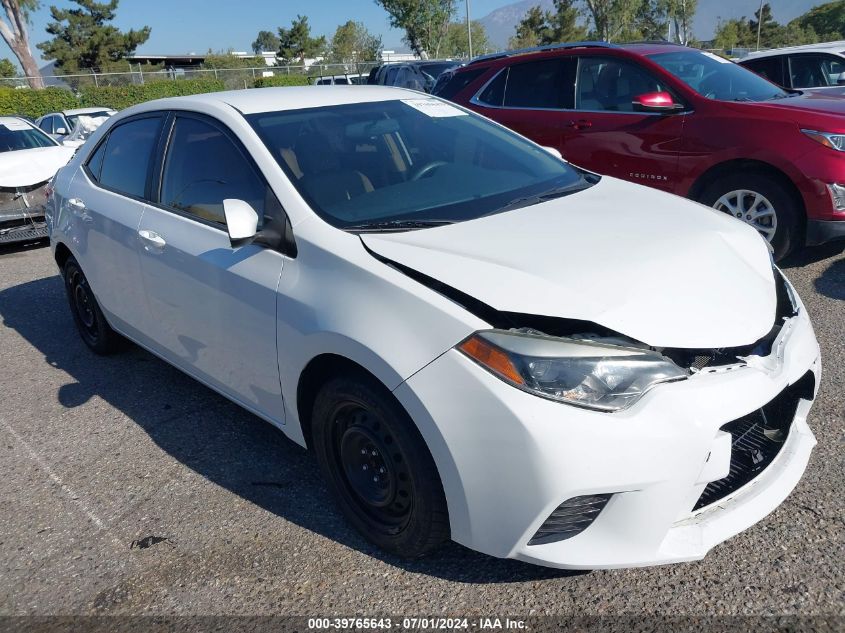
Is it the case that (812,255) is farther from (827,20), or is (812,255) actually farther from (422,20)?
(827,20)

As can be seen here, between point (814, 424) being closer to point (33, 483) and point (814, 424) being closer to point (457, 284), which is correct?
point (457, 284)

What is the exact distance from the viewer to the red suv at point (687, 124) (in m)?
4.90

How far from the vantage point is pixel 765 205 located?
16.9ft

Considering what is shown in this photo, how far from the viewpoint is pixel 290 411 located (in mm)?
2762

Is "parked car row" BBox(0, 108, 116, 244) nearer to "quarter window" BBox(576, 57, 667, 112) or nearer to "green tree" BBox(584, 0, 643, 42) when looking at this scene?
"quarter window" BBox(576, 57, 667, 112)

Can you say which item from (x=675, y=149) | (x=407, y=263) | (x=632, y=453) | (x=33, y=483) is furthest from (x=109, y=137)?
(x=675, y=149)

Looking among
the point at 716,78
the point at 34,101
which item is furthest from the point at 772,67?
the point at 34,101

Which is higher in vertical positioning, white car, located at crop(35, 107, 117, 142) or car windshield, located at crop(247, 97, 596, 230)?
car windshield, located at crop(247, 97, 596, 230)

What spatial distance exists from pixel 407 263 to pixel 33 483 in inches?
89.4

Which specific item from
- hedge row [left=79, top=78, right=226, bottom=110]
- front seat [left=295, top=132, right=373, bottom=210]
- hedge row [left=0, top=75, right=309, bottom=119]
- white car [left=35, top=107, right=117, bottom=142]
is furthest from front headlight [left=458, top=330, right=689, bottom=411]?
hedge row [left=79, top=78, right=226, bottom=110]

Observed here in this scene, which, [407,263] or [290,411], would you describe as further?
[290,411]

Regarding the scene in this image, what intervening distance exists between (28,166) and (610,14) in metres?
42.3

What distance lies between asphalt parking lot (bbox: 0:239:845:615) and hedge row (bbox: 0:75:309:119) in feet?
77.1

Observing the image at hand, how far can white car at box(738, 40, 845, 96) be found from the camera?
29.3 ft
